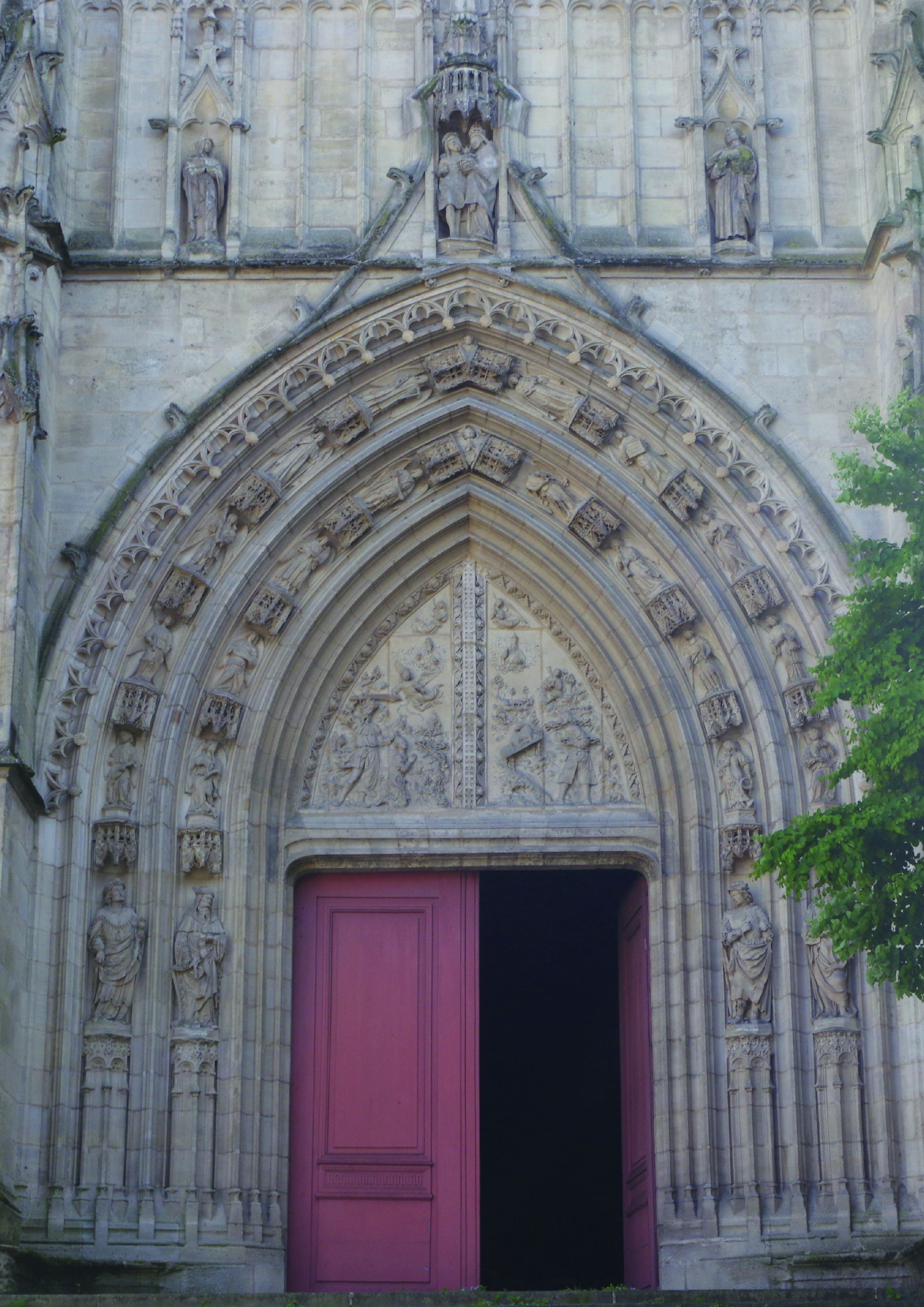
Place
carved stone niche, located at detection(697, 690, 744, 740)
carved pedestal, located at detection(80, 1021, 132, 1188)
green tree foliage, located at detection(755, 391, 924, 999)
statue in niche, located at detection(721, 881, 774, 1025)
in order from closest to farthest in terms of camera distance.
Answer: green tree foliage, located at detection(755, 391, 924, 999)
carved pedestal, located at detection(80, 1021, 132, 1188)
statue in niche, located at detection(721, 881, 774, 1025)
carved stone niche, located at detection(697, 690, 744, 740)

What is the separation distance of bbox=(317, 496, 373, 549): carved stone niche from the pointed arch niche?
16 mm

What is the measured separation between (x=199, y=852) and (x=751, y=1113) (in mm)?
4114

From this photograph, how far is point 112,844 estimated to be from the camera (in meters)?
15.3

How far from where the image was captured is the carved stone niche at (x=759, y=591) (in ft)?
52.2

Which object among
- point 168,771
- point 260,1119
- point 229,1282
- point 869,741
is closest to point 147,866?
point 168,771

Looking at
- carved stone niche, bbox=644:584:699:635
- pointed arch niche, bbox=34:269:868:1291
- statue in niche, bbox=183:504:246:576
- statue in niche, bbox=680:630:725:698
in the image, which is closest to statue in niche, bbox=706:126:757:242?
pointed arch niche, bbox=34:269:868:1291

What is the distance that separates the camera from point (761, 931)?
15.4 metres

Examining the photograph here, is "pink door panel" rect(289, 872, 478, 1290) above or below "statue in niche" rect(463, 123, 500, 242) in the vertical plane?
below

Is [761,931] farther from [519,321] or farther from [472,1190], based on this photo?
[519,321]

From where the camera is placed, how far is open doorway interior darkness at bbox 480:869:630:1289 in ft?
70.8

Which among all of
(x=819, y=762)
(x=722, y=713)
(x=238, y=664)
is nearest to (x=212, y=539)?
(x=238, y=664)

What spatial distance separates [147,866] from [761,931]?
13.8 ft

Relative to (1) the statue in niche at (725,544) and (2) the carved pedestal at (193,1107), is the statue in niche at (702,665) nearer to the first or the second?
(1) the statue in niche at (725,544)

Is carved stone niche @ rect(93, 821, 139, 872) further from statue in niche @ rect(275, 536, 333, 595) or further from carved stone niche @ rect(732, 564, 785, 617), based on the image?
carved stone niche @ rect(732, 564, 785, 617)
